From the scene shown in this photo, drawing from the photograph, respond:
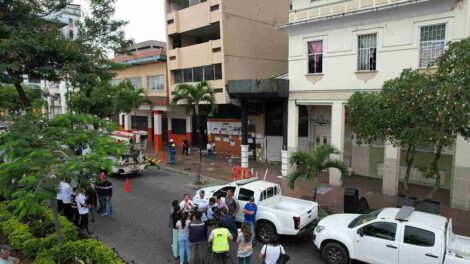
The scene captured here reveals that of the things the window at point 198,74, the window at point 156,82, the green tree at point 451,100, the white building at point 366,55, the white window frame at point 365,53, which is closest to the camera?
the green tree at point 451,100

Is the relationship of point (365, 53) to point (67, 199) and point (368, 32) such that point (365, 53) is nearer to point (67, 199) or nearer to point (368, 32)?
point (368, 32)

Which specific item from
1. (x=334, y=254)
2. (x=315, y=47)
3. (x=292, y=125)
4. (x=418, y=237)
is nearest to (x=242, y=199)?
(x=334, y=254)

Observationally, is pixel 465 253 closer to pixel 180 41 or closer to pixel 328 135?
pixel 328 135

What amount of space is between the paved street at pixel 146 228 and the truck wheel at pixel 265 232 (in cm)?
41

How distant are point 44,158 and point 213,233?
425 centimetres

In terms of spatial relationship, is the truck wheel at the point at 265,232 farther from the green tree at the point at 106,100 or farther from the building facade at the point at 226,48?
the green tree at the point at 106,100

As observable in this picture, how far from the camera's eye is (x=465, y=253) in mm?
8125

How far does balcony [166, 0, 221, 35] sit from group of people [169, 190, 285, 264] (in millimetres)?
14103

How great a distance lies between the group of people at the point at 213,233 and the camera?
8727 millimetres

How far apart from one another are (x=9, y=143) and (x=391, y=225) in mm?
9113

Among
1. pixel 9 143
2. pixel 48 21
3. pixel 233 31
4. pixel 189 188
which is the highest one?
pixel 233 31

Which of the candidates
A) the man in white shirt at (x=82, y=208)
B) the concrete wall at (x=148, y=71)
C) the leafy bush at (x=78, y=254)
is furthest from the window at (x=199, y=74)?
the leafy bush at (x=78, y=254)

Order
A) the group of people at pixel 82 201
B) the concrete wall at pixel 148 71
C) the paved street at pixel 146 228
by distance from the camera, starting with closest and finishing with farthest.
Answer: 1. the paved street at pixel 146 228
2. the group of people at pixel 82 201
3. the concrete wall at pixel 148 71

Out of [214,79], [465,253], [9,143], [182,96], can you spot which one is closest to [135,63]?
[214,79]
